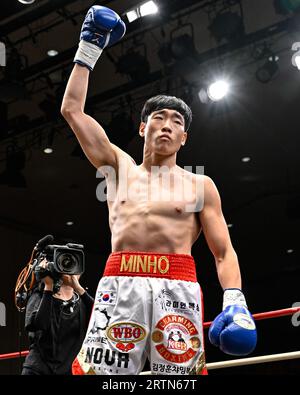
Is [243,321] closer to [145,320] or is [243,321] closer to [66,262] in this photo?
[145,320]

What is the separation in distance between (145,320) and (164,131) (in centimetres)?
57

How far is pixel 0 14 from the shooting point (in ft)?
15.2

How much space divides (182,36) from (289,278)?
4646 millimetres

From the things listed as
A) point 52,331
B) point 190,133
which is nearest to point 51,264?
point 52,331

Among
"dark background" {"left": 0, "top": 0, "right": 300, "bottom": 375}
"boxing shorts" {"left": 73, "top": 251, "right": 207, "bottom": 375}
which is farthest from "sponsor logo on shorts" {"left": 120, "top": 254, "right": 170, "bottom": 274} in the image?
"dark background" {"left": 0, "top": 0, "right": 300, "bottom": 375}

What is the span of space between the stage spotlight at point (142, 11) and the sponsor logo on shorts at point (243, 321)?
362cm

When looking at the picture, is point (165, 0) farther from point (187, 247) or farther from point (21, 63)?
point (187, 247)

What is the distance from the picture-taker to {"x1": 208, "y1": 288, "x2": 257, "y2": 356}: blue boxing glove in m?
1.33

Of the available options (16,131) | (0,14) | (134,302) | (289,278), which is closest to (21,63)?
(0,14)

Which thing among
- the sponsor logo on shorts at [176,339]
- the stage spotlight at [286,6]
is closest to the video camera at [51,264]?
the sponsor logo on shorts at [176,339]

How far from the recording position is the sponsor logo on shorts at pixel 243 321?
135 cm

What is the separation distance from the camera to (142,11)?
15.2 ft

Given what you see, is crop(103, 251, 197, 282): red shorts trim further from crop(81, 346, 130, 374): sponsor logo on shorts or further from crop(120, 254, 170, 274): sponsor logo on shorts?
crop(81, 346, 130, 374): sponsor logo on shorts

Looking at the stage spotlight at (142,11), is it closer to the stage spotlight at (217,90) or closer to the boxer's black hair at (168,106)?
the stage spotlight at (217,90)
